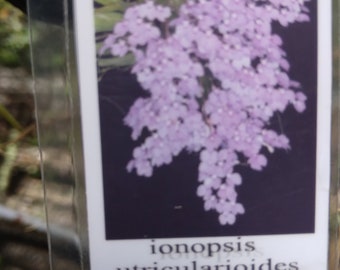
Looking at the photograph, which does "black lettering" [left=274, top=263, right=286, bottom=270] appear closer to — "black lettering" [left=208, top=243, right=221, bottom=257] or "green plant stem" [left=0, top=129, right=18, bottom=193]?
"black lettering" [left=208, top=243, right=221, bottom=257]

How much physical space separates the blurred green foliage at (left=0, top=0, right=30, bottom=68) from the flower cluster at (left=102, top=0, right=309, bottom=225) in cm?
42

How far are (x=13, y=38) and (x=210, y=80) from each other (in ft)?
1.73

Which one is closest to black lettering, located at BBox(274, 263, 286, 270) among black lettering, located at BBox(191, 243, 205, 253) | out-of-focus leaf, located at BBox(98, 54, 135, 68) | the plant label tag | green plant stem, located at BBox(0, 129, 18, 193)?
the plant label tag

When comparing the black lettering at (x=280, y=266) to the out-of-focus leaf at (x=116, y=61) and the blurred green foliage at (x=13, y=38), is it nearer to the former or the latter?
the out-of-focus leaf at (x=116, y=61)

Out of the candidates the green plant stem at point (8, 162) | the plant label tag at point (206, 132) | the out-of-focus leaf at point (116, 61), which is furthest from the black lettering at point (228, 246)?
the green plant stem at point (8, 162)

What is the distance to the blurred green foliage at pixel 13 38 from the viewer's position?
1146 millimetres

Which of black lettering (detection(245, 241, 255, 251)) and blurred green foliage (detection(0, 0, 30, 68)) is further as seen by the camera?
blurred green foliage (detection(0, 0, 30, 68))

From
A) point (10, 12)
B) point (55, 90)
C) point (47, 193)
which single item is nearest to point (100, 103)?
point (55, 90)

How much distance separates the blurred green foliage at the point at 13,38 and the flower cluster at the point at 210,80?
0.42 meters

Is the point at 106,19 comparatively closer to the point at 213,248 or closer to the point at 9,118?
the point at 213,248

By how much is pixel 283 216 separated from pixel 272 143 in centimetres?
11

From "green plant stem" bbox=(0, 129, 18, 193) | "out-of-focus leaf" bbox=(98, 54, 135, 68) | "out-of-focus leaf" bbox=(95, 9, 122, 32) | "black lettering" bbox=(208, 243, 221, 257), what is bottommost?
"black lettering" bbox=(208, 243, 221, 257)

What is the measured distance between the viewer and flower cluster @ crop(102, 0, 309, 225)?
79 cm

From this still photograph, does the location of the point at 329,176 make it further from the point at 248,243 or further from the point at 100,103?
the point at 100,103
